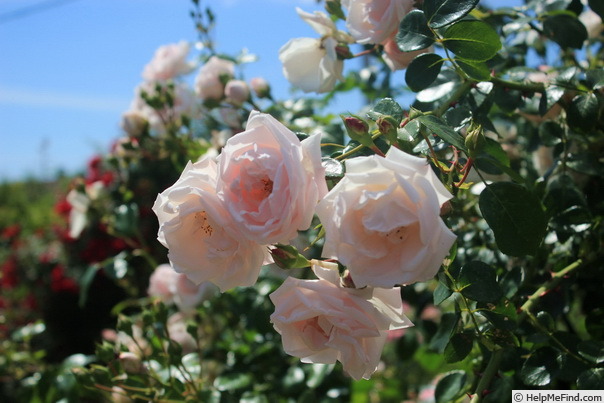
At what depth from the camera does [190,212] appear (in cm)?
52

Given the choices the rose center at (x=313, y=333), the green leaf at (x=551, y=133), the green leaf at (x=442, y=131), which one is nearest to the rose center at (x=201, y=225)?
the rose center at (x=313, y=333)

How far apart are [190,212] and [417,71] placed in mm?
345

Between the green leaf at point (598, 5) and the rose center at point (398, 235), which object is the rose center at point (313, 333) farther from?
the green leaf at point (598, 5)

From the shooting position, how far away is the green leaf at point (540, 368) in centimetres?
67

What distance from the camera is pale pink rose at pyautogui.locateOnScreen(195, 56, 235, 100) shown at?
4.13 feet

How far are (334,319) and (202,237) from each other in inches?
6.0

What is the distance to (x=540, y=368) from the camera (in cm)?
69

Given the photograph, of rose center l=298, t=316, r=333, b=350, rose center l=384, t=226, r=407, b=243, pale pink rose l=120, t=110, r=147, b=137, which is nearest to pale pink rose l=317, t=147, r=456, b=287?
rose center l=384, t=226, r=407, b=243

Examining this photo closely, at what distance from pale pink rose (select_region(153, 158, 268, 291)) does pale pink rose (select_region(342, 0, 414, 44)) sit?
1.04ft

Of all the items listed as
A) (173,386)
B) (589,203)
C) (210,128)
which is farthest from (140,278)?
(589,203)

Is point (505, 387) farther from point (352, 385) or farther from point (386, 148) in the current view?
point (352, 385)

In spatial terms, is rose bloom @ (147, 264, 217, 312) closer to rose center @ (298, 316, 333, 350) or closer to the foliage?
the foliage

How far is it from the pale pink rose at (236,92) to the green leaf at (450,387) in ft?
2.26

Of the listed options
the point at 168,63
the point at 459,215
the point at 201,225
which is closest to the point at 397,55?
the point at 459,215
